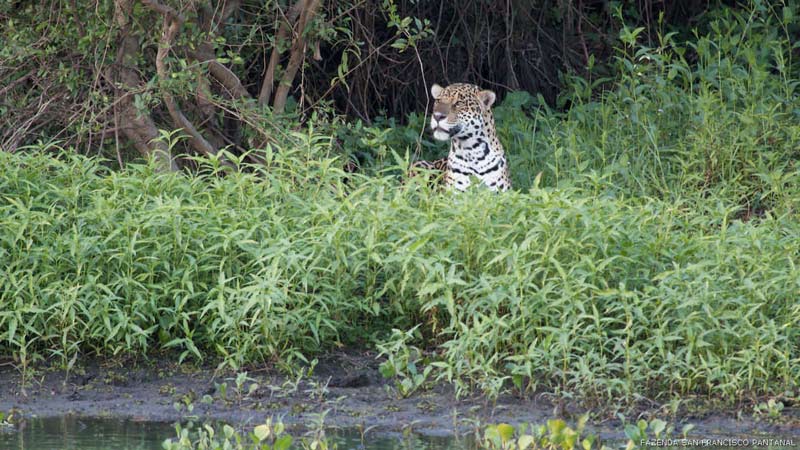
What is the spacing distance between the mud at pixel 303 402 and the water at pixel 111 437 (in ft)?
0.31

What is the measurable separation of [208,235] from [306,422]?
1.15 meters

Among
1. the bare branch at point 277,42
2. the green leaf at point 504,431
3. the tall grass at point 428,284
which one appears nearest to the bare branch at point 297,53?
the bare branch at point 277,42

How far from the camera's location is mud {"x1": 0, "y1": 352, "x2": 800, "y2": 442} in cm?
493

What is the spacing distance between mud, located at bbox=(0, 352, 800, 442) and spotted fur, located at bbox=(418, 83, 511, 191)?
6.47ft

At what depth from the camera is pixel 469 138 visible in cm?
750

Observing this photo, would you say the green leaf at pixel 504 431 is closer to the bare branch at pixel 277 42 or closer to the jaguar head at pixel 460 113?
the jaguar head at pixel 460 113

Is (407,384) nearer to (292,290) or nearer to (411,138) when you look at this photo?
(292,290)

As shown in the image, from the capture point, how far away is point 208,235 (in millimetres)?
5773

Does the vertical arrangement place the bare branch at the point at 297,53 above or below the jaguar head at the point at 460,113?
above

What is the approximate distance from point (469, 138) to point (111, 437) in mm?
3328

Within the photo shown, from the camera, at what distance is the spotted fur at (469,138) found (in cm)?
738

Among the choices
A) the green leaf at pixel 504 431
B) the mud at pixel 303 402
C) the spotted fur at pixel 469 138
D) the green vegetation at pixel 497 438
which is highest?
the spotted fur at pixel 469 138

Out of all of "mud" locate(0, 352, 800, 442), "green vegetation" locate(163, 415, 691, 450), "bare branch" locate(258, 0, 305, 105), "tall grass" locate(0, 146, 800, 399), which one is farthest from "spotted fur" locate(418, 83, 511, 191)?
"green vegetation" locate(163, 415, 691, 450)

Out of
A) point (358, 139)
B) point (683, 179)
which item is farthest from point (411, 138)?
point (683, 179)
